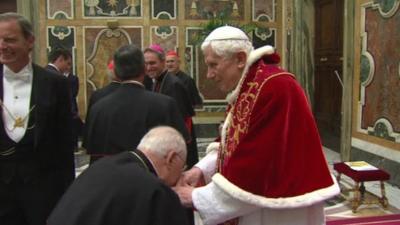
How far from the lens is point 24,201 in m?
2.51

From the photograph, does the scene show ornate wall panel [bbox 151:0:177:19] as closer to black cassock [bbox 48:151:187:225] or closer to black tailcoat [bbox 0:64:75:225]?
black tailcoat [bbox 0:64:75:225]

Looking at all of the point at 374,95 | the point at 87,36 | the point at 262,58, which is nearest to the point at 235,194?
the point at 262,58

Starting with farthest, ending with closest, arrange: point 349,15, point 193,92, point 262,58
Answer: point 193,92, point 349,15, point 262,58

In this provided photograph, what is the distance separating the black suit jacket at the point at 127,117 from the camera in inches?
106

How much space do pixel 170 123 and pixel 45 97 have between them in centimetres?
66

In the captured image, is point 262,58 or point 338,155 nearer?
point 262,58

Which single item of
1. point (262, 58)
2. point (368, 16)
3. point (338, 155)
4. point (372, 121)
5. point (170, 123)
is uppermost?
point (368, 16)

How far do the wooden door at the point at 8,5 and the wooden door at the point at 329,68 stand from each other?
17.4 ft

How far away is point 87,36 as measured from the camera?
8922 mm

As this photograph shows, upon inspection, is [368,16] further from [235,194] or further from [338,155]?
[235,194]

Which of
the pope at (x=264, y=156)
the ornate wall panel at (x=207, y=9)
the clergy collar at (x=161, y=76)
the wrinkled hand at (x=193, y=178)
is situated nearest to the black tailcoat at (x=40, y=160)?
the wrinkled hand at (x=193, y=178)

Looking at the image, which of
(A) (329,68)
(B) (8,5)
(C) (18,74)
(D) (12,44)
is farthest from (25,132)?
(B) (8,5)

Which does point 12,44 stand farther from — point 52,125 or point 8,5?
point 8,5

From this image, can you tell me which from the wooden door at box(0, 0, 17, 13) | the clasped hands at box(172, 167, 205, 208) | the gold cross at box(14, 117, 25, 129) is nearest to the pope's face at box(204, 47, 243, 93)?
the clasped hands at box(172, 167, 205, 208)
